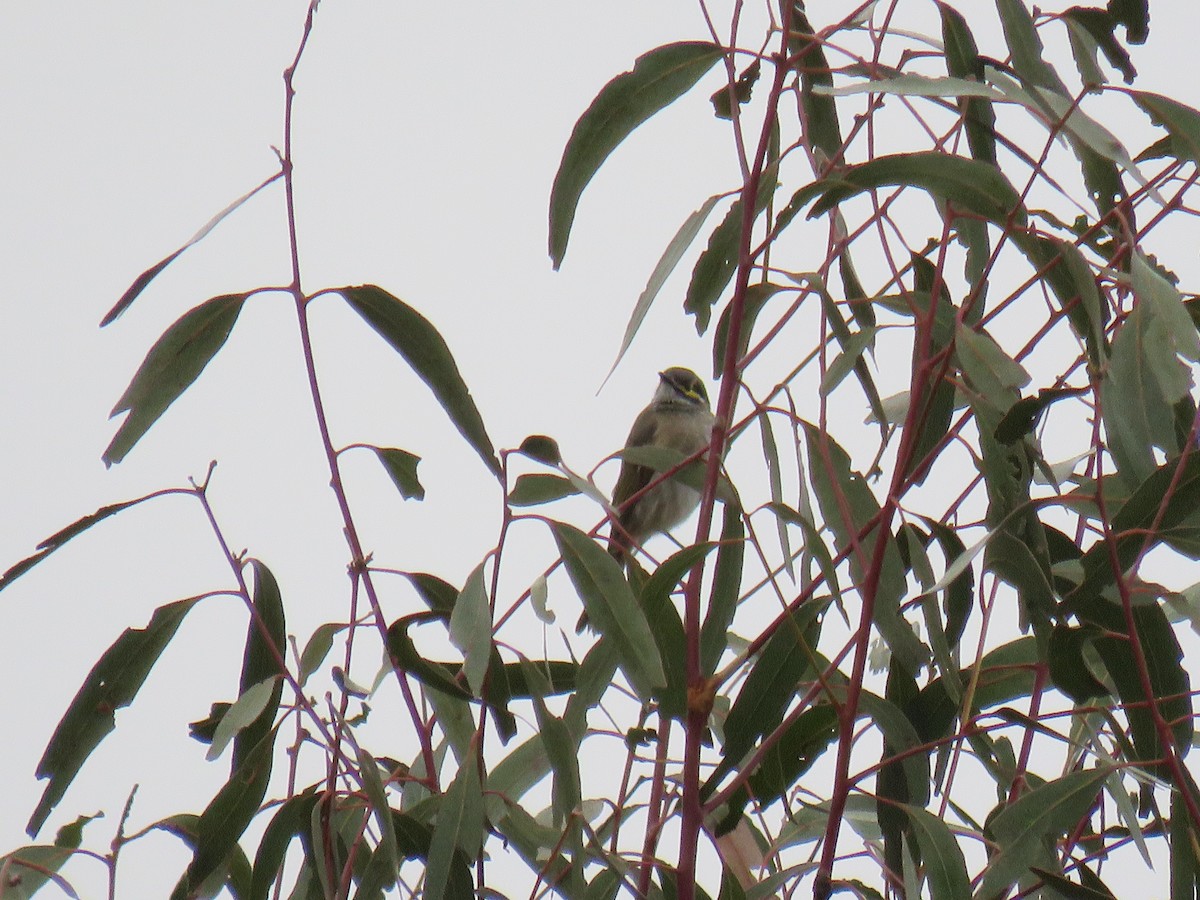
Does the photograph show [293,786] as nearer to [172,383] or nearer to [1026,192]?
[172,383]

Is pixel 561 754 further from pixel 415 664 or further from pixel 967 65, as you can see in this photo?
pixel 967 65

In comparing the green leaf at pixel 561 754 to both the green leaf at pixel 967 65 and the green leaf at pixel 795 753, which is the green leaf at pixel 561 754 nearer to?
the green leaf at pixel 795 753

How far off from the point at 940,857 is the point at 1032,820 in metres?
0.11

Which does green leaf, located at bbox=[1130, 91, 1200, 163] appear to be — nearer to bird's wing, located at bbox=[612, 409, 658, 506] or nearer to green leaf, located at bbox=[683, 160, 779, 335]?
green leaf, located at bbox=[683, 160, 779, 335]

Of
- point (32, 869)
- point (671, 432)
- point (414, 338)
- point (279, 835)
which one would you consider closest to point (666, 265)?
point (414, 338)

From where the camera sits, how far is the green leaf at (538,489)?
1.43 meters

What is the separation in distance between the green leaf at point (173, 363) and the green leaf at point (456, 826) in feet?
1.67

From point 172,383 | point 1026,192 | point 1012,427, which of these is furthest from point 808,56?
Answer: point 172,383

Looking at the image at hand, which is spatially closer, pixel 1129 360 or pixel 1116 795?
pixel 1129 360

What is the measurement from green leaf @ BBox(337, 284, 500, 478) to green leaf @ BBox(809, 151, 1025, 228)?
42cm

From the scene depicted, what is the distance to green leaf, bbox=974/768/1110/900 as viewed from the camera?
1.37m

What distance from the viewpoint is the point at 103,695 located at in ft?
5.06

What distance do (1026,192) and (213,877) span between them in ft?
3.84

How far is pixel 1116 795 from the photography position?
1.52 metres
